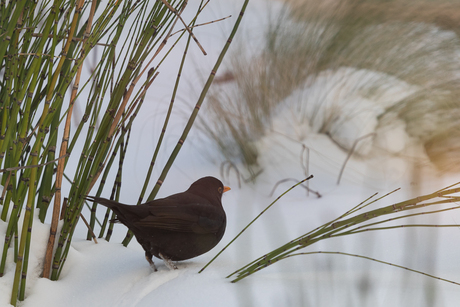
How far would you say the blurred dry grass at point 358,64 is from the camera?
69.9 inches

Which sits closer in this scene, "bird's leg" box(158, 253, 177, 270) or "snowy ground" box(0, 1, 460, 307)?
"snowy ground" box(0, 1, 460, 307)

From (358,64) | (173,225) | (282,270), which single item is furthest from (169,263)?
(358,64)

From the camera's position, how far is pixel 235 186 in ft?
5.72

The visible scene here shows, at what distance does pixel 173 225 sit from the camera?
0.84 meters

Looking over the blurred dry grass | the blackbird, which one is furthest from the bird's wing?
the blurred dry grass

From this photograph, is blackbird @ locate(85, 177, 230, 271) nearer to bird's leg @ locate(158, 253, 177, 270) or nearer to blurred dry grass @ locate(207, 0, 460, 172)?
bird's leg @ locate(158, 253, 177, 270)

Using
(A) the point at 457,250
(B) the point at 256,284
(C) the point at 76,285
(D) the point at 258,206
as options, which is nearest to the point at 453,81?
(D) the point at 258,206

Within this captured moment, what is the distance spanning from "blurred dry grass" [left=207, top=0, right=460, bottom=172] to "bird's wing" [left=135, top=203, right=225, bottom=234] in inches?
36.4

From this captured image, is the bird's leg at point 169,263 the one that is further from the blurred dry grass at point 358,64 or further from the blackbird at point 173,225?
the blurred dry grass at point 358,64

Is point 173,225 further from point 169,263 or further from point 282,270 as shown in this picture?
point 282,270

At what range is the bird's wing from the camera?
0.83 meters

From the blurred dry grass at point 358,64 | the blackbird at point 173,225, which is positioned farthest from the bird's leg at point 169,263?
the blurred dry grass at point 358,64

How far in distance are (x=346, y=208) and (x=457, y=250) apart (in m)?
0.56

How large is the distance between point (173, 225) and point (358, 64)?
135 centimetres
